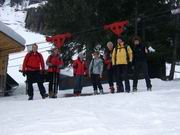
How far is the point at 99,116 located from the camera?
10562mm

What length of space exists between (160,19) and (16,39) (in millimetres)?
9033

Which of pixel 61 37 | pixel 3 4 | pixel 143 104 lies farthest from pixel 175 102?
pixel 3 4

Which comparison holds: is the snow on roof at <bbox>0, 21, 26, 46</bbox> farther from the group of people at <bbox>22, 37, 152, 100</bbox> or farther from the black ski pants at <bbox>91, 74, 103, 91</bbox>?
the black ski pants at <bbox>91, 74, 103, 91</bbox>

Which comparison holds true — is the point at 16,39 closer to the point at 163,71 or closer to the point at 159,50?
the point at 159,50

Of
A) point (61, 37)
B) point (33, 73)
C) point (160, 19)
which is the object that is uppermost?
point (160, 19)

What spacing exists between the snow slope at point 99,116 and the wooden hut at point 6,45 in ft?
24.3

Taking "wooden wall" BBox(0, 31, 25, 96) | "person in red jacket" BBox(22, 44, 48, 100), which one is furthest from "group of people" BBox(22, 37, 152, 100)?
"wooden wall" BBox(0, 31, 25, 96)

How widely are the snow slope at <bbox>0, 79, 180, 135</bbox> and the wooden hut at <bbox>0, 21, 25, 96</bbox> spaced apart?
7412 millimetres

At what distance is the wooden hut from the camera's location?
21.0 m

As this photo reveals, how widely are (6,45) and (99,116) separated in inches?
485

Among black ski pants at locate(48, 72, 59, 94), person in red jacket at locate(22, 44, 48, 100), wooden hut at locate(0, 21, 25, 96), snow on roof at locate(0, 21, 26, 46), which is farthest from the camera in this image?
wooden hut at locate(0, 21, 25, 96)

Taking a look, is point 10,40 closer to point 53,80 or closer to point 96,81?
point 53,80

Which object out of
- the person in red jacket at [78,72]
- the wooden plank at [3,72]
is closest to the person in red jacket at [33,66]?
the person in red jacket at [78,72]

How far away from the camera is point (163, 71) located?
2817cm
